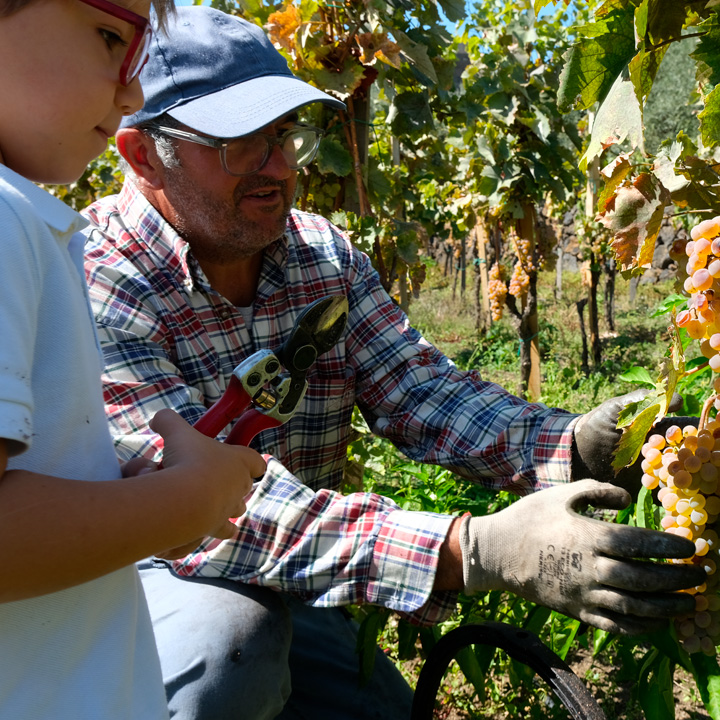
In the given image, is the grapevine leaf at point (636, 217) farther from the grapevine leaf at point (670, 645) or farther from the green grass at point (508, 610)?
the grapevine leaf at point (670, 645)

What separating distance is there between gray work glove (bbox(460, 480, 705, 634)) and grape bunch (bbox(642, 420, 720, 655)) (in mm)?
31

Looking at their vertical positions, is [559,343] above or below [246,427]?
below

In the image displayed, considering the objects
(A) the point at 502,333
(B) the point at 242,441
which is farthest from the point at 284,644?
(A) the point at 502,333

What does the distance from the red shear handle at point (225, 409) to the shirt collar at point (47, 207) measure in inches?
15.1

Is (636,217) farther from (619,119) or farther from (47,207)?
(47,207)

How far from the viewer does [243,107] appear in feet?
5.97

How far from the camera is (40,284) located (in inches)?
30.5

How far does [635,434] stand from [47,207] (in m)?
0.88

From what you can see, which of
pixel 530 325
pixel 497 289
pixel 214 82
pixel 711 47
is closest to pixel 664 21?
pixel 711 47

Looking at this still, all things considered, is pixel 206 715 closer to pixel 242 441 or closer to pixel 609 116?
pixel 242 441

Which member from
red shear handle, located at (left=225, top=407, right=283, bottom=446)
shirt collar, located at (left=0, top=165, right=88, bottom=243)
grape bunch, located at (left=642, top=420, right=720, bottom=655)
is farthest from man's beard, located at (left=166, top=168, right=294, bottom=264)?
grape bunch, located at (left=642, top=420, right=720, bottom=655)

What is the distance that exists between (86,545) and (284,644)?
0.88 m

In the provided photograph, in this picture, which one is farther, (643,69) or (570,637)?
(570,637)

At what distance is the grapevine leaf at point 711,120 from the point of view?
3.18 ft
